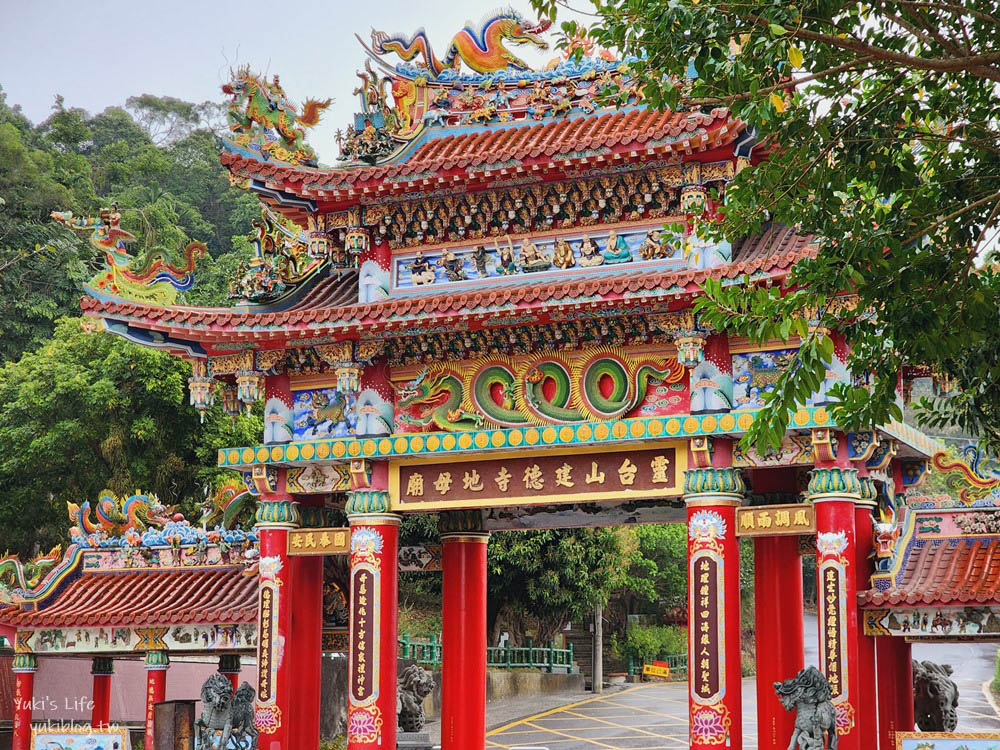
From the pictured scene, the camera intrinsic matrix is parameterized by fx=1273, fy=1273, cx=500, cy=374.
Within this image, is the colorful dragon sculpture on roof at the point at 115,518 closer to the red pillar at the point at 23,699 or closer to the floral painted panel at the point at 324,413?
the red pillar at the point at 23,699

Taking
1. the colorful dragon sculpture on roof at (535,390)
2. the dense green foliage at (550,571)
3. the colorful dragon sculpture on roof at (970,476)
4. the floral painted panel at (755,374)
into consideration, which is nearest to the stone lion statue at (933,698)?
the colorful dragon sculpture on roof at (970,476)

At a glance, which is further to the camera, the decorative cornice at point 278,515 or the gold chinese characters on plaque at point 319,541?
the decorative cornice at point 278,515

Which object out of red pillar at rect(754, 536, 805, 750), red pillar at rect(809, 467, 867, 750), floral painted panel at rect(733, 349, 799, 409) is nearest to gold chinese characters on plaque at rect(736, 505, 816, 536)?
red pillar at rect(809, 467, 867, 750)

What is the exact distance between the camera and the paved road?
23.7 meters

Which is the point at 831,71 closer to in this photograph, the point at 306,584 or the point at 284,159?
the point at 284,159

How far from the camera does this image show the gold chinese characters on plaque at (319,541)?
15812 millimetres

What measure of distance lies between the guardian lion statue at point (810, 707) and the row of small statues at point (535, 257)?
5062 millimetres

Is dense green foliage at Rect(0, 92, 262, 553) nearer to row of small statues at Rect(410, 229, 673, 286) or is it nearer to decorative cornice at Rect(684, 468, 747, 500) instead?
A: row of small statues at Rect(410, 229, 673, 286)

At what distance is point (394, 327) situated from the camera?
14.9m

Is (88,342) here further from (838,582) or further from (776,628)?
(838,582)

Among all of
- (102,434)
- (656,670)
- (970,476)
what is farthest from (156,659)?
(656,670)

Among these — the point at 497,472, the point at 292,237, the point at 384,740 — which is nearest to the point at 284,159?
the point at 292,237

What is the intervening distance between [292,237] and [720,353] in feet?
19.8

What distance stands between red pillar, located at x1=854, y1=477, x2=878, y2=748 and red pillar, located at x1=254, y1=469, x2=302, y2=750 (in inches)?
267
